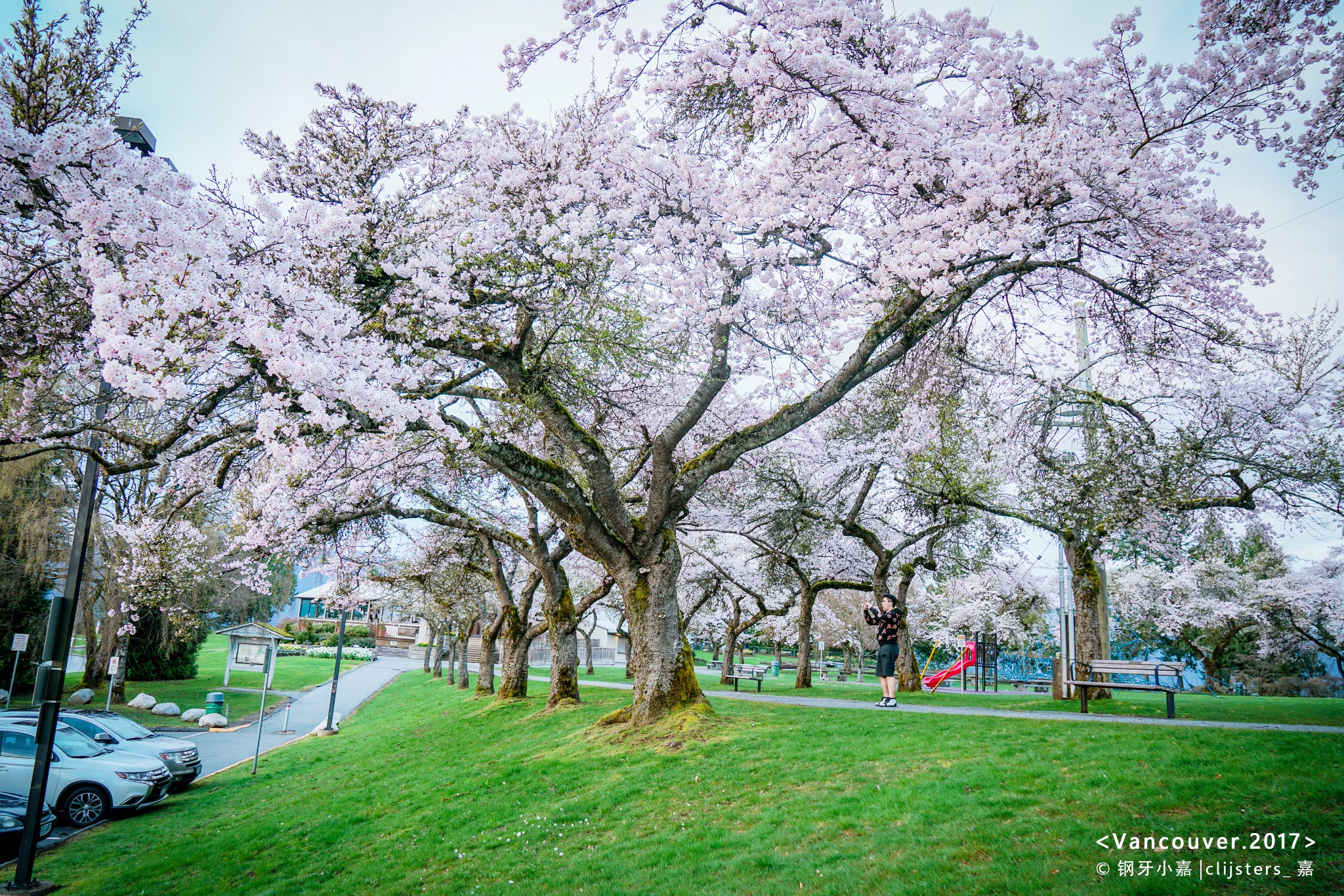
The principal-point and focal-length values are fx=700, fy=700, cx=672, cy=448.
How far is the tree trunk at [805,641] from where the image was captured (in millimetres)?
20578

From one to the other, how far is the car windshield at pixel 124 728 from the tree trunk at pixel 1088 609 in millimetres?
17592

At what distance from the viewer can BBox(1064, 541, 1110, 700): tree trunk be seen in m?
13.5

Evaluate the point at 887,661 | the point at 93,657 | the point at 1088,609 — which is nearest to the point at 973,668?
the point at 1088,609

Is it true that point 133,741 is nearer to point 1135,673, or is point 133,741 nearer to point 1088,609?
point 1135,673

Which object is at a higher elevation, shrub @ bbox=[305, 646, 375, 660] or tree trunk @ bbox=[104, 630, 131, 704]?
tree trunk @ bbox=[104, 630, 131, 704]

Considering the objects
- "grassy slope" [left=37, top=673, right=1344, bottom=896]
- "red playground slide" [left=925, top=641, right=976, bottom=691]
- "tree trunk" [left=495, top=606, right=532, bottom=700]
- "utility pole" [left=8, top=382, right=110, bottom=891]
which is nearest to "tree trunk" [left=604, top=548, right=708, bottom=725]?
"grassy slope" [left=37, top=673, right=1344, bottom=896]

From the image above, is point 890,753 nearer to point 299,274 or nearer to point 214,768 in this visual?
point 299,274

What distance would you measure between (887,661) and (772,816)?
5989 millimetres

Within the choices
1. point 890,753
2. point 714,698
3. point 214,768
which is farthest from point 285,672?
point 890,753

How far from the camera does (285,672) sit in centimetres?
3919

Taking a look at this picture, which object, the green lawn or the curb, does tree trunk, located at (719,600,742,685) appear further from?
the green lawn

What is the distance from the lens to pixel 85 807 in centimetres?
1084

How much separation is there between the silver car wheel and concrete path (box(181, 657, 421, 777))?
3245 millimetres

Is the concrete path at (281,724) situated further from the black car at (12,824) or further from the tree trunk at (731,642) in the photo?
the tree trunk at (731,642)
